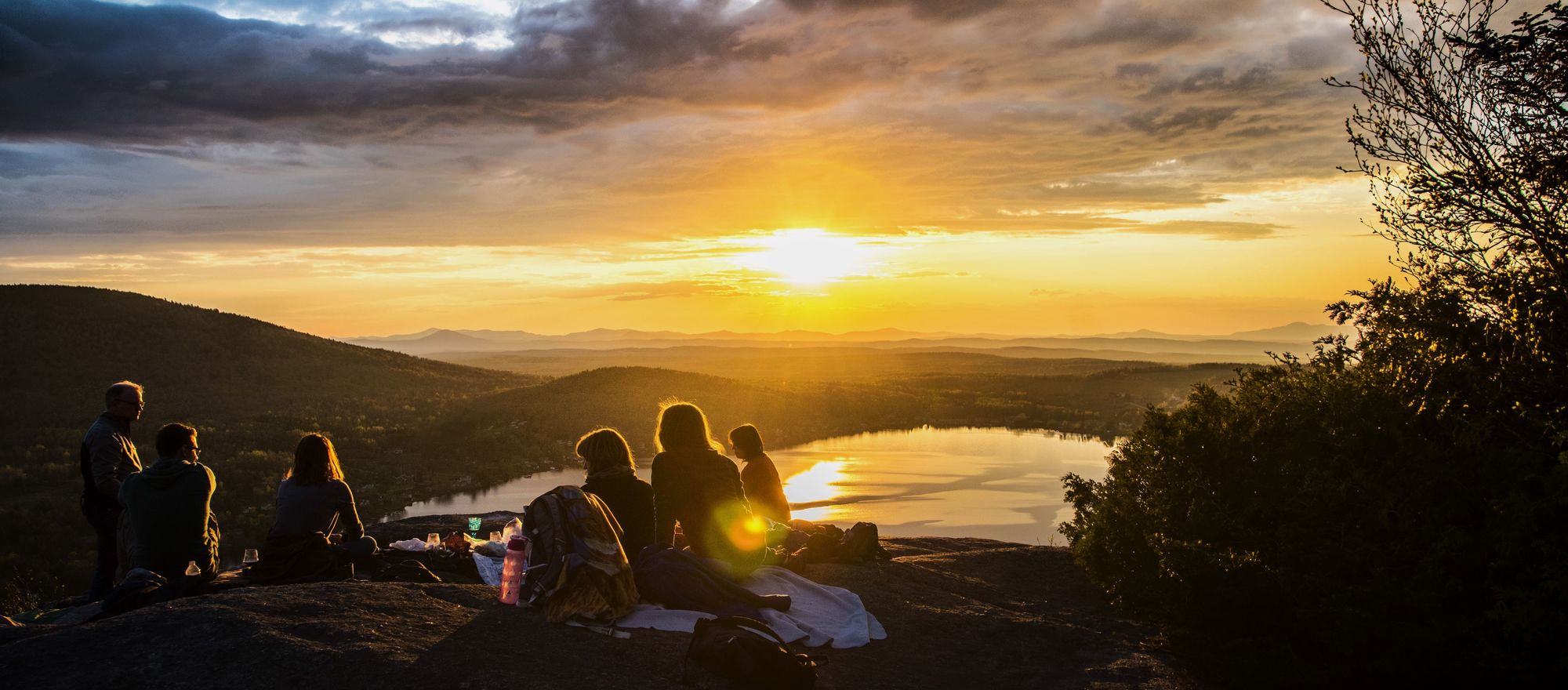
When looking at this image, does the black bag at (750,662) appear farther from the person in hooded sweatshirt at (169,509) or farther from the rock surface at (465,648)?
the person in hooded sweatshirt at (169,509)

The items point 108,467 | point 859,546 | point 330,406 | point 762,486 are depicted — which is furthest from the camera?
point 330,406

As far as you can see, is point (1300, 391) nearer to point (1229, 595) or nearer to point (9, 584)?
point (1229, 595)

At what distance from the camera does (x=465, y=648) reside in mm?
6652

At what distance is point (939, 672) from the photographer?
7.45 metres

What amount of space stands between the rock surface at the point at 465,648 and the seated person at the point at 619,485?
109cm

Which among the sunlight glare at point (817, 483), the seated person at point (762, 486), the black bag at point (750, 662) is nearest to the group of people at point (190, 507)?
the black bag at point (750, 662)

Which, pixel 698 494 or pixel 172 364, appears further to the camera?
pixel 172 364

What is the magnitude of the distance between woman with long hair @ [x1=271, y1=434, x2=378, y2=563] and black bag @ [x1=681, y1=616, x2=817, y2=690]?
353cm

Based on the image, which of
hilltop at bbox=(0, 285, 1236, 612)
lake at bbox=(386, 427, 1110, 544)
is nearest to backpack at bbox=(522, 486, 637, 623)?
hilltop at bbox=(0, 285, 1236, 612)

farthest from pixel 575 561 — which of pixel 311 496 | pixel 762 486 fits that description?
pixel 762 486

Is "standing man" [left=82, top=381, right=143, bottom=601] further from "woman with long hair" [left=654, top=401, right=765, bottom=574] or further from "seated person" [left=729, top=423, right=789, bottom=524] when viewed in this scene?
"seated person" [left=729, top=423, right=789, bottom=524]

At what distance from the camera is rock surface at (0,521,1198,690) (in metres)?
5.93

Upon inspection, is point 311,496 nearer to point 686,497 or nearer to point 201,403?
point 686,497

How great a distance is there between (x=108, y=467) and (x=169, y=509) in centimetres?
146
